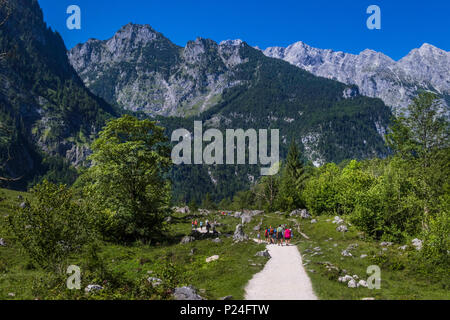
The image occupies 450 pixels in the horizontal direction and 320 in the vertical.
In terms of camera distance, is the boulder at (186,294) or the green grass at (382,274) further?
the green grass at (382,274)

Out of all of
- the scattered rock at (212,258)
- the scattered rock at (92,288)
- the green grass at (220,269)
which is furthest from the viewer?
the scattered rock at (212,258)

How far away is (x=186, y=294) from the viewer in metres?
16.0

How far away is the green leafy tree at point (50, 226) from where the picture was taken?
1734cm

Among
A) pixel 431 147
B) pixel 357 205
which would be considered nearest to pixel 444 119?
pixel 431 147

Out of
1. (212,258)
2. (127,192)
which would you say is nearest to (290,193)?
(127,192)

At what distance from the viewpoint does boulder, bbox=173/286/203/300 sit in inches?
621

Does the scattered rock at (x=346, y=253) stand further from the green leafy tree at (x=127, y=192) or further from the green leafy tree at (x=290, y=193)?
the green leafy tree at (x=290, y=193)

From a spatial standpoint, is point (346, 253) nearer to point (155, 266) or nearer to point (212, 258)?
point (212, 258)

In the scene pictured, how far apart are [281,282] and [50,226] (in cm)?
1503

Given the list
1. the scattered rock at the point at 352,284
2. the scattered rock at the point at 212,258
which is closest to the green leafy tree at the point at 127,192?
the scattered rock at the point at 212,258

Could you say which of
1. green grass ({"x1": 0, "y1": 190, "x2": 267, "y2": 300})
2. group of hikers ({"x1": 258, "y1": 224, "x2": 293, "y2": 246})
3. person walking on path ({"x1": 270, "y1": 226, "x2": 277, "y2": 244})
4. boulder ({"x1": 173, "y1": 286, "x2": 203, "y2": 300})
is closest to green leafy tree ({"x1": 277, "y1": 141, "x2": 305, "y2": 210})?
person walking on path ({"x1": 270, "y1": 226, "x2": 277, "y2": 244})

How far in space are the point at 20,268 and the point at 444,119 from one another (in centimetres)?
5330

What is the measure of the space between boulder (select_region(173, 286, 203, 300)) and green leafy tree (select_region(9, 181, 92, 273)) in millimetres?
7109

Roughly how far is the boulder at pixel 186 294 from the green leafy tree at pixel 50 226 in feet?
23.3
